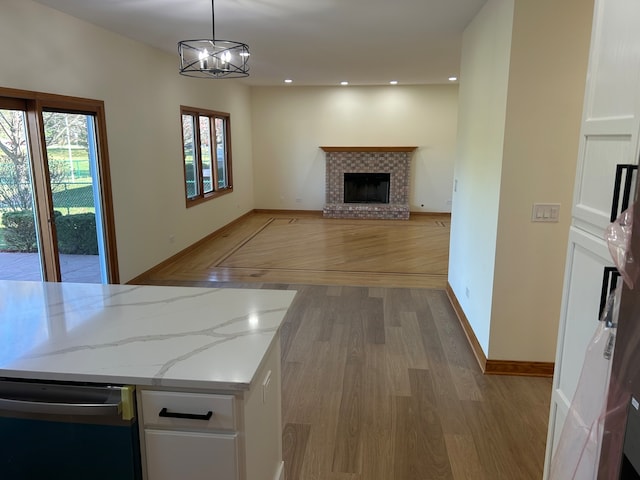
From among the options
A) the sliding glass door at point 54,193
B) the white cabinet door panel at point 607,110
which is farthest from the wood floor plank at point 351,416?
the sliding glass door at point 54,193

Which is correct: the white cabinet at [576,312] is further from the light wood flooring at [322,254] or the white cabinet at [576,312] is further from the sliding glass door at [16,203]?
the sliding glass door at [16,203]

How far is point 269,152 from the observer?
953 cm

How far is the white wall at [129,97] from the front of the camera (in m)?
3.41

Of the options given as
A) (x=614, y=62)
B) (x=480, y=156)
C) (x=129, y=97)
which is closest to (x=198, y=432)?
(x=614, y=62)

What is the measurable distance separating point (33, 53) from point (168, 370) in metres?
3.21

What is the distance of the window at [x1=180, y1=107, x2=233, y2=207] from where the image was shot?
21.4ft

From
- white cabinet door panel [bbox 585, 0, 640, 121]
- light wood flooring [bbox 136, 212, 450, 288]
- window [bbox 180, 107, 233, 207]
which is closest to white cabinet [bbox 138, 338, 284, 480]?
white cabinet door panel [bbox 585, 0, 640, 121]

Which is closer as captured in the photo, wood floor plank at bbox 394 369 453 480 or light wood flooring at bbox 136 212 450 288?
wood floor plank at bbox 394 369 453 480

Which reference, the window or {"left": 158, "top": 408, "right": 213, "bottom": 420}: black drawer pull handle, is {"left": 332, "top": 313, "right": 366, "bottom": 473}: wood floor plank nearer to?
{"left": 158, "top": 408, "right": 213, "bottom": 420}: black drawer pull handle

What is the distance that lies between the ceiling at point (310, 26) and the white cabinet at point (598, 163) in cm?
222

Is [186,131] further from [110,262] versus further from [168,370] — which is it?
[168,370]

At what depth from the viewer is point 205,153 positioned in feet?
A: 23.6

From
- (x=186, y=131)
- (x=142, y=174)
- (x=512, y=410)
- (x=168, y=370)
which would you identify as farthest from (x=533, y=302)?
(x=186, y=131)

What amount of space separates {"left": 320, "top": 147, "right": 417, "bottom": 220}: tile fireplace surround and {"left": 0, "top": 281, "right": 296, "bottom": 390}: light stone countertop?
7178mm
